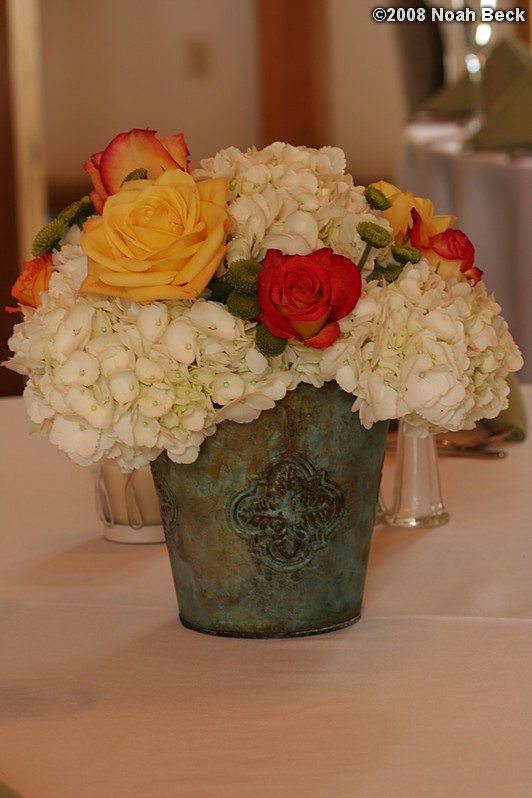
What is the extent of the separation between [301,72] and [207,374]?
5438 millimetres

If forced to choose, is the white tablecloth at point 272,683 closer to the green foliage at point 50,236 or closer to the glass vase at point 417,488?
the glass vase at point 417,488

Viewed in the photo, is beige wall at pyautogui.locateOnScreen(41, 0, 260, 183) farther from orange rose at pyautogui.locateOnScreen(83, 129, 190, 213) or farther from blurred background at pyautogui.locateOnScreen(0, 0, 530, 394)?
orange rose at pyautogui.locateOnScreen(83, 129, 190, 213)

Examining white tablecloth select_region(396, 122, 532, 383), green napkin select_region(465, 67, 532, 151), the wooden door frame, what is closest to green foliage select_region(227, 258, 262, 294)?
white tablecloth select_region(396, 122, 532, 383)

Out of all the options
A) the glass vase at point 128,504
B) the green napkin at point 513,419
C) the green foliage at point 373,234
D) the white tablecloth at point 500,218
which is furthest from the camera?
the white tablecloth at point 500,218

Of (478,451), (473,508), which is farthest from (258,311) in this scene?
(478,451)

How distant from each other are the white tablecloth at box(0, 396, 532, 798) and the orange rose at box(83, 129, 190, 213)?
0.28 metres

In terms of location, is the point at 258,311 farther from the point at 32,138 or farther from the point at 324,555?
the point at 32,138

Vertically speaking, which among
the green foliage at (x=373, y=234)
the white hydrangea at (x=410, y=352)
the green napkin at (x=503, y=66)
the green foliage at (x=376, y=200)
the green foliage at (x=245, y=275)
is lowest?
the white hydrangea at (x=410, y=352)

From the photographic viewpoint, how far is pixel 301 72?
5930 mm

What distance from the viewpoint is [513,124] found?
250 cm

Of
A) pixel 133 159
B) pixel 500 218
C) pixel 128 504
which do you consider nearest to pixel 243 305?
pixel 133 159

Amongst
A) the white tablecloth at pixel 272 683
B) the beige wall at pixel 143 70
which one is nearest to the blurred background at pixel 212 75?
the beige wall at pixel 143 70

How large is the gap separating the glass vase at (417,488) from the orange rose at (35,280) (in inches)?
13.4

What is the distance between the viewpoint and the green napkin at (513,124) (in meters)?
2.48
